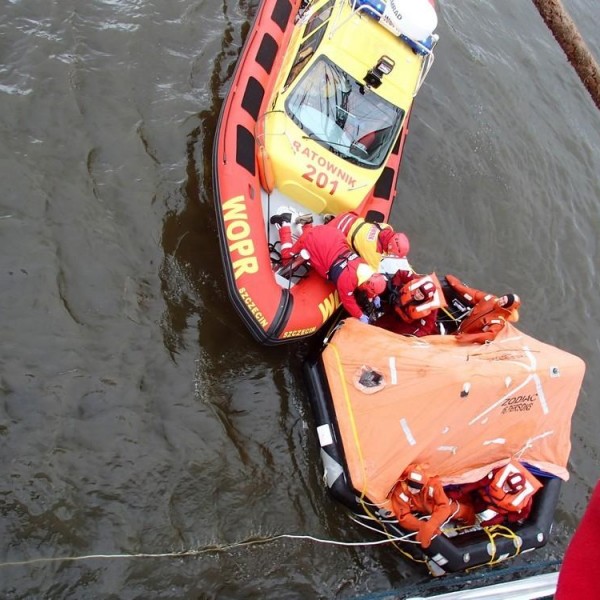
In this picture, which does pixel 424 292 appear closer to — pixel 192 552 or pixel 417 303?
pixel 417 303

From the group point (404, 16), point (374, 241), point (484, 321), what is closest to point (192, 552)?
point (374, 241)

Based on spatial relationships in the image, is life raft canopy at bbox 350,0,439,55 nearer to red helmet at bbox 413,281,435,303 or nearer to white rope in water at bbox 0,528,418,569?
red helmet at bbox 413,281,435,303

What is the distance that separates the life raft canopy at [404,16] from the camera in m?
7.82

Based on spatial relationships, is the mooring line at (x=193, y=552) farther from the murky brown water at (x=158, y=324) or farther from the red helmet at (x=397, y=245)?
the red helmet at (x=397, y=245)

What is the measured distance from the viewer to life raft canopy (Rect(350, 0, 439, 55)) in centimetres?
782

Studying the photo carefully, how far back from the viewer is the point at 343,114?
7492mm

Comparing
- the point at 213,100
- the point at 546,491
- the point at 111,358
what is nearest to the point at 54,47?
the point at 213,100

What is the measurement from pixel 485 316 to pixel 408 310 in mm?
1010

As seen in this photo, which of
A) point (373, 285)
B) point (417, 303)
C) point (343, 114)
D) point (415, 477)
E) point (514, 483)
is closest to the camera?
point (415, 477)

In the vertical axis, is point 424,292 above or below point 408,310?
above

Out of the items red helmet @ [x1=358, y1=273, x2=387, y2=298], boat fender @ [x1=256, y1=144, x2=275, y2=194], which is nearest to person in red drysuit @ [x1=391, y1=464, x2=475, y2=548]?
red helmet @ [x1=358, y1=273, x2=387, y2=298]

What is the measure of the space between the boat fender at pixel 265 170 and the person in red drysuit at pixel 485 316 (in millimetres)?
2675

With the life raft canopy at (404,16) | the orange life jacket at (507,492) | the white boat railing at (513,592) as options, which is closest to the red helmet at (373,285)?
the orange life jacket at (507,492)

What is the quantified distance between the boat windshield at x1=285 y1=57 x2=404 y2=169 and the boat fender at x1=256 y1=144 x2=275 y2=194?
55 centimetres
